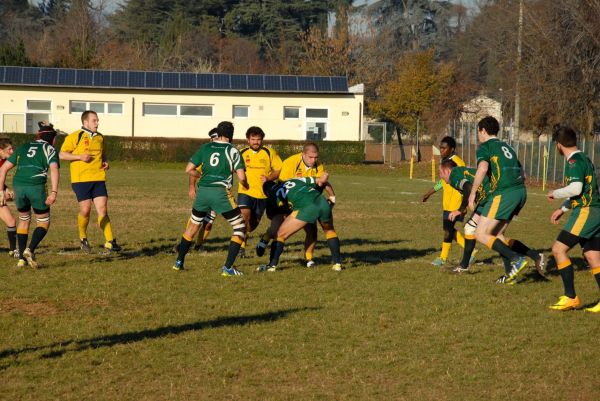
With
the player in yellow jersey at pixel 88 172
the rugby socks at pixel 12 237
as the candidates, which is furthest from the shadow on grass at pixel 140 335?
the rugby socks at pixel 12 237

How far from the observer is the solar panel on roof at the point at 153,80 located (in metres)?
53.9

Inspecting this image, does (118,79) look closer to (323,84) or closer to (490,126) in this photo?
(323,84)

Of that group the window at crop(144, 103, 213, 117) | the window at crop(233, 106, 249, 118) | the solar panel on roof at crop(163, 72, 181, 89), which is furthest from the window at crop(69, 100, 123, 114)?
the window at crop(233, 106, 249, 118)

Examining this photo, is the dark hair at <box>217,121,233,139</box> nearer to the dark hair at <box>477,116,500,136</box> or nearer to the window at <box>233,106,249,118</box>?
the dark hair at <box>477,116,500,136</box>

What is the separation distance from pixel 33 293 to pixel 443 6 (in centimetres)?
8602

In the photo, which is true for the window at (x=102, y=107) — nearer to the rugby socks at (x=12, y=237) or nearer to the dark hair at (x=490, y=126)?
the rugby socks at (x=12, y=237)

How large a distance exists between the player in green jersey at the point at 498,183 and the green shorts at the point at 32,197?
5681 millimetres

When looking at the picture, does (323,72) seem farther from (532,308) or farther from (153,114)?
(532,308)

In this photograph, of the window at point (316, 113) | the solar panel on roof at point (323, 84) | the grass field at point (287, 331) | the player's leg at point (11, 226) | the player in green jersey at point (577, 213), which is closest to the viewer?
the grass field at point (287, 331)

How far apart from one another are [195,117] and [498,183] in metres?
44.5

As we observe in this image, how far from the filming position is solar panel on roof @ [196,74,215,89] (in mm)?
54344

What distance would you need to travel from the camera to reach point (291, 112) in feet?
182

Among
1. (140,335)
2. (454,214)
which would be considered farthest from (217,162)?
(140,335)

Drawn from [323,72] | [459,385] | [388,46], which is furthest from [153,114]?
[459,385]
